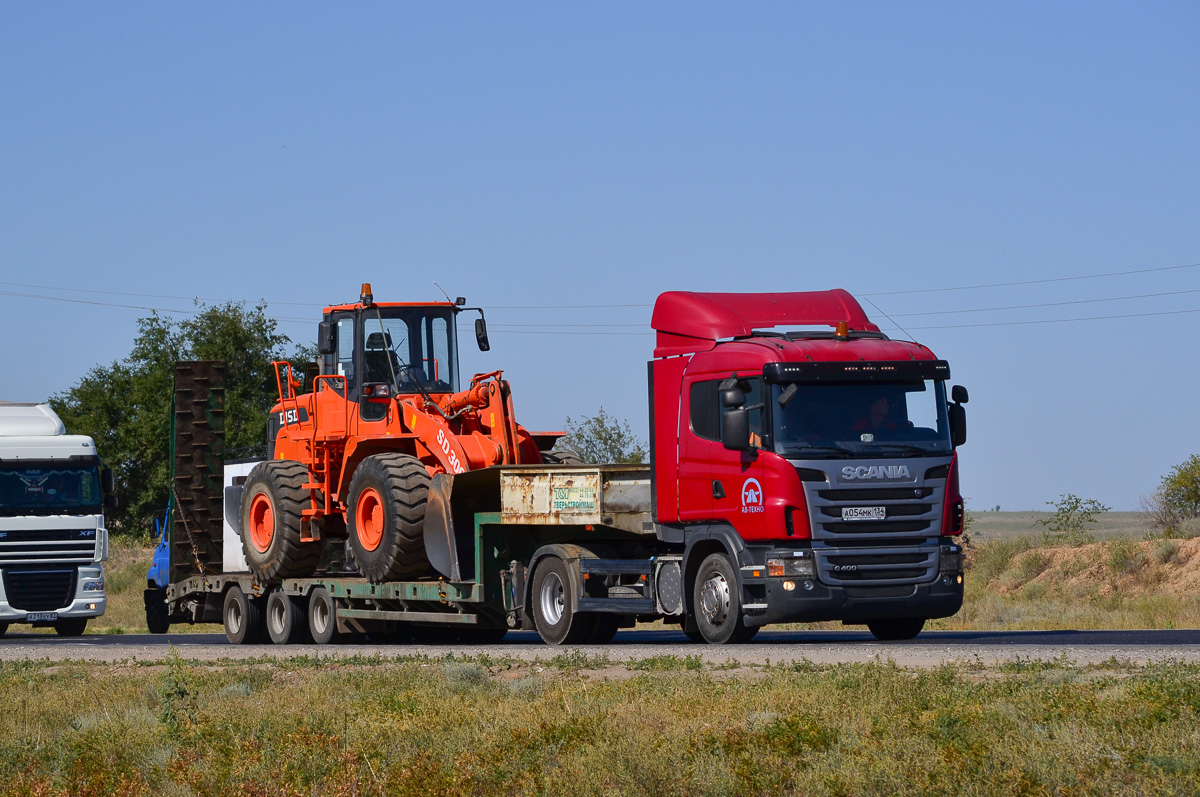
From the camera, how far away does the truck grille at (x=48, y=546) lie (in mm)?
26688

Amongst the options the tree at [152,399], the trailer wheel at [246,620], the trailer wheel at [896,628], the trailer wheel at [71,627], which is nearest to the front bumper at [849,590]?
the trailer wheel at [896,628]

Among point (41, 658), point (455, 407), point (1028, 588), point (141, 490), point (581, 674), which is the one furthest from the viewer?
point (141, 490)

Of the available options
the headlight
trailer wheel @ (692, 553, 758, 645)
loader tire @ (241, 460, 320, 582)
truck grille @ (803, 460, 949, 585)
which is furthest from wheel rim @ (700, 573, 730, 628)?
loader tire @ (241, 460, 320, 582)

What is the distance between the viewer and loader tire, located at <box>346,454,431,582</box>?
20438 millimetres

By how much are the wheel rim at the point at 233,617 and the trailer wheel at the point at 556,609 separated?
7264 mm

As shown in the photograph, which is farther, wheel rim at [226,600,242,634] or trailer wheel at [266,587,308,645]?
wheel rim at [226,600,242,634]

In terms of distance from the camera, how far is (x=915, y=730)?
378 inches

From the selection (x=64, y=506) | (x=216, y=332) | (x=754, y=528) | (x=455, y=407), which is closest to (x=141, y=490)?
(x=216, y=332)

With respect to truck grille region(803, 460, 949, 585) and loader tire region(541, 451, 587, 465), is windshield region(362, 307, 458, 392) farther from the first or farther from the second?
truck grille region(803, 460, 949, 585)

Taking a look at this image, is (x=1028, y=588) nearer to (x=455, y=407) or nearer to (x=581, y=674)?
(x=455, y=407)

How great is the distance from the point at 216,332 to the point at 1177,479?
128 ft

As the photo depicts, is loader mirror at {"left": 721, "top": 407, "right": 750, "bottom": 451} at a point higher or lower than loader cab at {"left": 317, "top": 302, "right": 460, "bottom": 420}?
lower

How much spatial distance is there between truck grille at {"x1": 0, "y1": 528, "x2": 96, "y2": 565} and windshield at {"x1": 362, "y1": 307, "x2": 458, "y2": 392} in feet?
26.6

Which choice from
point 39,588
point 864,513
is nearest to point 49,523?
point 39,588
